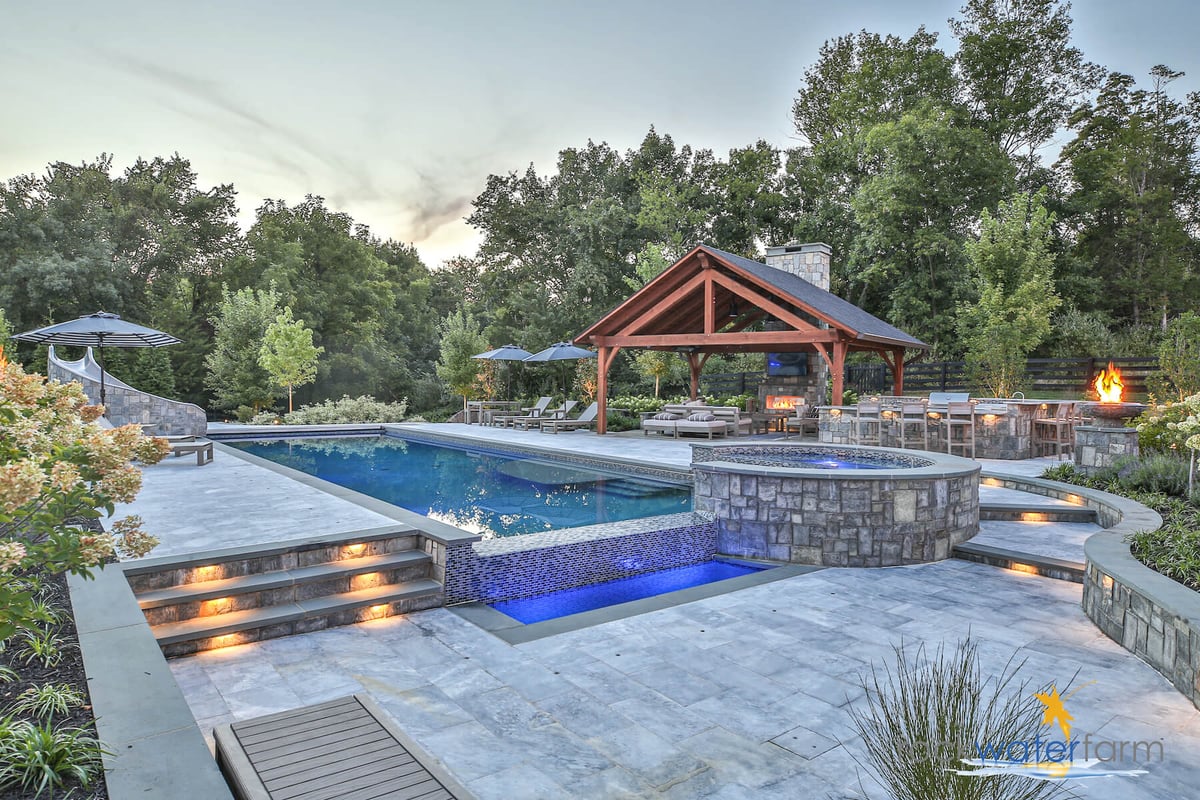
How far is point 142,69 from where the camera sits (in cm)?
1379

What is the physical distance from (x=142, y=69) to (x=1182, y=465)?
18.8m

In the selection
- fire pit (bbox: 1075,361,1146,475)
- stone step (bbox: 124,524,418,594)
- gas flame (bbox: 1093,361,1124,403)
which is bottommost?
stone step (bbox: 124,524,418,594)

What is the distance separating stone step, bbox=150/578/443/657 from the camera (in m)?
3.91

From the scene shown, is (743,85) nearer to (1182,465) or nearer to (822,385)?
(822,385)

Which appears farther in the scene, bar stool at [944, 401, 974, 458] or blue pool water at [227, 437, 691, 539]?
bar stool at [944, 401, 974, 458]

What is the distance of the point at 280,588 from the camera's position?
438cm

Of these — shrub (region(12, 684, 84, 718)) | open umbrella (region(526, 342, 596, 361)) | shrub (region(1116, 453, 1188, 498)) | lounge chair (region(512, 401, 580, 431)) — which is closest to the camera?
shrub (region(12, 684, 84, 718))

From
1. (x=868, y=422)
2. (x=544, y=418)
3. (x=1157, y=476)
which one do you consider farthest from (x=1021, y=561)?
(x=544, y=418)

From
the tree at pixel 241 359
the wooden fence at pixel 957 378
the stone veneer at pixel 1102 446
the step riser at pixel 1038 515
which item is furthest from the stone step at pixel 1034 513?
the tree at pixel 241 359

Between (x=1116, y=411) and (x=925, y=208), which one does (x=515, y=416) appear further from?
(x=925, y=208)

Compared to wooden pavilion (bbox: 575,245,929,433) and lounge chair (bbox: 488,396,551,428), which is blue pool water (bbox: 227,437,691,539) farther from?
wooden pavilion (bbox: 575,245,929,433)

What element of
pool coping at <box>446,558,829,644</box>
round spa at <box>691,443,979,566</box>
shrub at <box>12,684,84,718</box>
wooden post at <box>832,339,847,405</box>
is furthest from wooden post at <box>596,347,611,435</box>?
shrub at <box>12,684,84,718</box>

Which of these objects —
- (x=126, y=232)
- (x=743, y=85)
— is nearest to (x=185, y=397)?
(x=126, y=232)

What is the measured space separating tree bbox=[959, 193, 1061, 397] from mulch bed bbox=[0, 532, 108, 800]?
18.2 m
